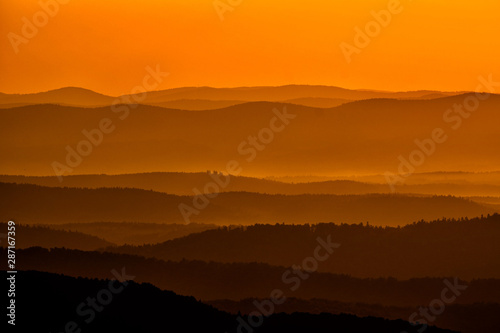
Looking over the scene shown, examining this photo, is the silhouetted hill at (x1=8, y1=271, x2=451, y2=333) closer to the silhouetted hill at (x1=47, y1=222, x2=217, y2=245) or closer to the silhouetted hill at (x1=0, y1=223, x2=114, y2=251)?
the silhouetted hill at (x1=0, y1=223, x2=114, y2=251)

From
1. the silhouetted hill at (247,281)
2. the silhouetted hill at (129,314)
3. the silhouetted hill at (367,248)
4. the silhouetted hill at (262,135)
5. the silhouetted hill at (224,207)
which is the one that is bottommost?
the silhouetted hill at (129,314)

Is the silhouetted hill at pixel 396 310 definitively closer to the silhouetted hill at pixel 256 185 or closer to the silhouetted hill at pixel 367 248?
the silhouetted hill at pixel 367 248

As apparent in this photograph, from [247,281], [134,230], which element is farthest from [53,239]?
[247,281]

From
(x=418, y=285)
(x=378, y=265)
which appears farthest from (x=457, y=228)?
(x=418, y=285)

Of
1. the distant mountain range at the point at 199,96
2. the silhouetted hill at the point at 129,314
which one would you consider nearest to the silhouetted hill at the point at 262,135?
the distant mountain range at the point at 199,96

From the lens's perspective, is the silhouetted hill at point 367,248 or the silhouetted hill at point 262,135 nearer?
the silhouetted hill at point 367,248

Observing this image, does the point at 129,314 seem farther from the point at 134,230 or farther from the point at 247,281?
the point at 134,230
